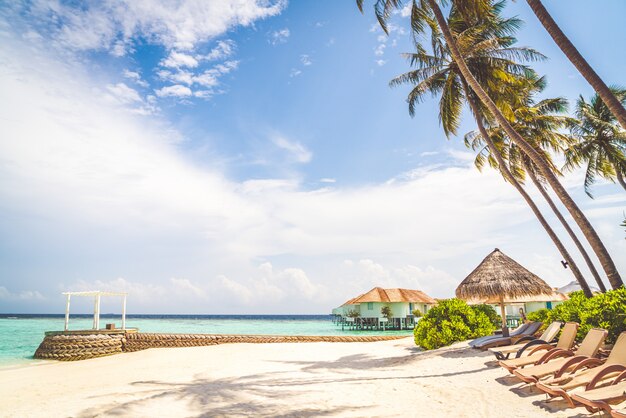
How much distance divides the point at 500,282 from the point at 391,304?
2417 cm

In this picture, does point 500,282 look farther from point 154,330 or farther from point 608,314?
point 154,330

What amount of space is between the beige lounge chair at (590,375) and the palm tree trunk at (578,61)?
3.81 metres

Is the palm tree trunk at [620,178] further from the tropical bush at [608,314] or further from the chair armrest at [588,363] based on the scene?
the chair armrest at [588,363]

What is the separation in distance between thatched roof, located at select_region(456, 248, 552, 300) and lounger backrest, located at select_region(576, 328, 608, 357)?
7.44 metres

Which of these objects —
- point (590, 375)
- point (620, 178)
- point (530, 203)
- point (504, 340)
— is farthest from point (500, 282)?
point (620, 178)

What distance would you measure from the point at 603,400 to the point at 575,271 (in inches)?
464

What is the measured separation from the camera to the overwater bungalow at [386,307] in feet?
117

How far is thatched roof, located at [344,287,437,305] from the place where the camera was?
3538cm

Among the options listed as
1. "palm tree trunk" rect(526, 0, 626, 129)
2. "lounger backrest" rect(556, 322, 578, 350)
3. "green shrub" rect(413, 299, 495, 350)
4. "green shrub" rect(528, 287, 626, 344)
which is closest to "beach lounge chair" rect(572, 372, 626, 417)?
"lounger backrest" rect(556, 322, 578, 350)

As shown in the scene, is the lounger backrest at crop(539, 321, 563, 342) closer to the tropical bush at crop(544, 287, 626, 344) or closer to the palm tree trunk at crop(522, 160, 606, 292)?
the tropical bush at crop(544, 287, 626, 344)

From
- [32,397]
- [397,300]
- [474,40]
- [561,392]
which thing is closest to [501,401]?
[561,392]

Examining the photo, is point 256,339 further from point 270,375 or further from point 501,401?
point 501,401

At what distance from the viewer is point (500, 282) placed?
13766mm

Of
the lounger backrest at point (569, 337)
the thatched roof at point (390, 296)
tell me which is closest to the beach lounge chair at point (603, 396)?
the lounger backrest at point (569, 337)
